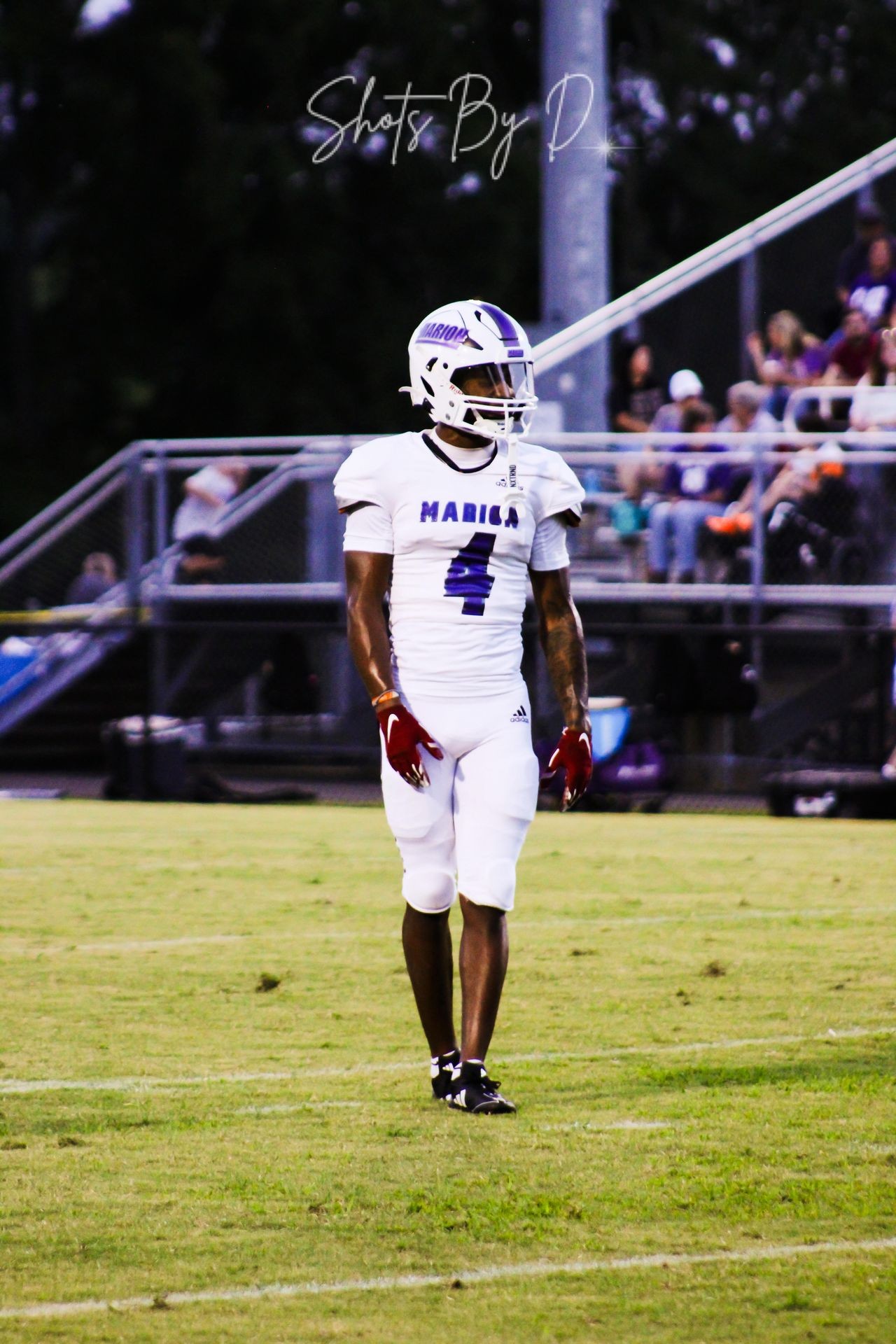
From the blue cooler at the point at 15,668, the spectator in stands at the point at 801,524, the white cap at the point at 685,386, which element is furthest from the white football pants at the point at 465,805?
the blue cooler at the point at 15,668

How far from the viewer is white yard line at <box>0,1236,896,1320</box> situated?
407 centimetres

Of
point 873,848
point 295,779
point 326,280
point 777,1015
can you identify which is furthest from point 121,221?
point 777,1015

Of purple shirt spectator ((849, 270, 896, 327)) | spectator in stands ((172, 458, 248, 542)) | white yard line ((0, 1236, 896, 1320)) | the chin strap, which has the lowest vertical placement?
white yard line ((0, 1236, 896, 1320))

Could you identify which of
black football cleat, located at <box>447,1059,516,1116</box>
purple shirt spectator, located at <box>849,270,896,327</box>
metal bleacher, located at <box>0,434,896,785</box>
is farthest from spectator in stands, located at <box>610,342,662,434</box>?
black football cleat, located at <box>447,1059,516,1116</box>

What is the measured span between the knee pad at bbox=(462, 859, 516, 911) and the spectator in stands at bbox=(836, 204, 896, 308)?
12.2 meters

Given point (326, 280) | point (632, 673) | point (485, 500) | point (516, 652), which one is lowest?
point (632, 673)

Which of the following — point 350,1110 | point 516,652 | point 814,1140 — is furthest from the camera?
point 516,652

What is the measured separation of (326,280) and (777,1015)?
30.0 meters

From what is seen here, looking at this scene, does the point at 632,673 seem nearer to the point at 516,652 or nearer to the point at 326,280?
the point at 516,652

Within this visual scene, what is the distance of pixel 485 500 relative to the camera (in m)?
6.02

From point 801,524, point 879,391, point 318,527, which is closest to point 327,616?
→ point 318,527

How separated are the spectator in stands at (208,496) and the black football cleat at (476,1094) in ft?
36.5

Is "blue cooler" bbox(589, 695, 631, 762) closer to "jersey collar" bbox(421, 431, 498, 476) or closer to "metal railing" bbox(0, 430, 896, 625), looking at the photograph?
"metal railing" bbox(0, 430, 896, 625)

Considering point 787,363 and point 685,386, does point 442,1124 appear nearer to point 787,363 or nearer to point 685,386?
point 685,386
